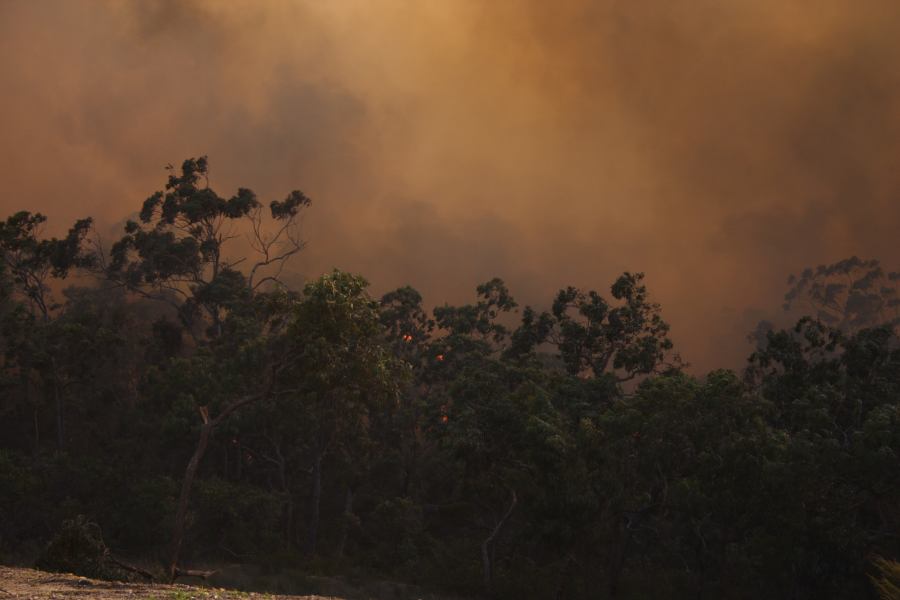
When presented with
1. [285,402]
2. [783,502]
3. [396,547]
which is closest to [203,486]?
[285,402]

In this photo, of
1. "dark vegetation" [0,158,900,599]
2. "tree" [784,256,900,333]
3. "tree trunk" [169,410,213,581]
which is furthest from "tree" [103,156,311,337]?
"tree" [784,256,900,333]

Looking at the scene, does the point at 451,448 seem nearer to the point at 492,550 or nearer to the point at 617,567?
the point at 492,550

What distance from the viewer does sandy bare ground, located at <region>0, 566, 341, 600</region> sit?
17375mm

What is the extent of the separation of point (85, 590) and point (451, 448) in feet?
60.2

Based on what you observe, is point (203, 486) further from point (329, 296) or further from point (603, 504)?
point (603, 504)

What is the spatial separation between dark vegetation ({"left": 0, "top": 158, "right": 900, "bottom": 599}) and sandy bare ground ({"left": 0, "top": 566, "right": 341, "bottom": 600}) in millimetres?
3726

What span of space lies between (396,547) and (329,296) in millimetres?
20376

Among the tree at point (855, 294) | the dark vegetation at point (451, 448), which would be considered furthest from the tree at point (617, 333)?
the tree at point (855, 294)

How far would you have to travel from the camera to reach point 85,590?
62.2 feet

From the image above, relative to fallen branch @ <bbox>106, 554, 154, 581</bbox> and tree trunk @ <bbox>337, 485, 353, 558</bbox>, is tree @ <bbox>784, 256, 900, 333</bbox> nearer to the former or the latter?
tree trunk @ <bbox>337, 485, 353, 558</bbox>

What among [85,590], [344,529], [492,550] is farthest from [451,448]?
[85,590]

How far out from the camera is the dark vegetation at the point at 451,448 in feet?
96.6

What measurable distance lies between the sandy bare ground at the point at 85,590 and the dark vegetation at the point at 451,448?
3.73 meters

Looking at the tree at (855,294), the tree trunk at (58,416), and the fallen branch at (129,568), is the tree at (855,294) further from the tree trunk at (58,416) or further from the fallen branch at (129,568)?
the fallen branch at (129,568)
